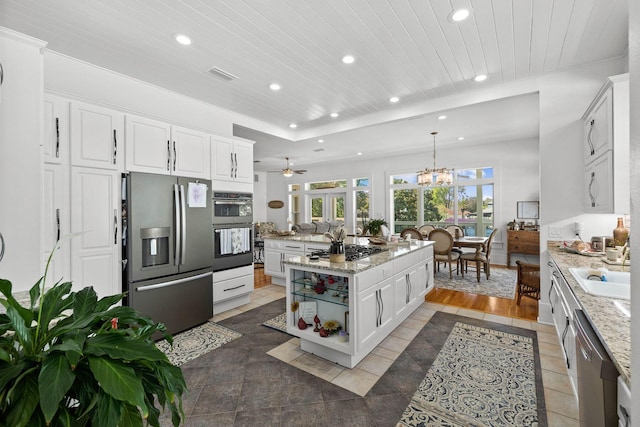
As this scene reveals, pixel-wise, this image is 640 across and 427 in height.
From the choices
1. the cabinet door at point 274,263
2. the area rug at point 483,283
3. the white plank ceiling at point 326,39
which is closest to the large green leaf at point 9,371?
the white plank ceiling at point 326,39

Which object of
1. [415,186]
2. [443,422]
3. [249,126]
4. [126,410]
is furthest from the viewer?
[415,186]

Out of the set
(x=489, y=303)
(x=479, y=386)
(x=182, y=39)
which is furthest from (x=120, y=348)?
(x=489, y=303)

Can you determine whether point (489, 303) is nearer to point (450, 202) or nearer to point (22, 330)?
point (450, 202)

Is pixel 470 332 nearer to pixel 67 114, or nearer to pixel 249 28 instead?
pixel 249 28

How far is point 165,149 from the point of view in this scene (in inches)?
122

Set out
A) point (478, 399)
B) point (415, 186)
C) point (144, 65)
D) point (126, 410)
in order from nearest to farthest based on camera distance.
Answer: point (126, 410) < point (478, 399) < point (144, 65) < point (415, 186)

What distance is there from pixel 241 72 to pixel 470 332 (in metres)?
3.81

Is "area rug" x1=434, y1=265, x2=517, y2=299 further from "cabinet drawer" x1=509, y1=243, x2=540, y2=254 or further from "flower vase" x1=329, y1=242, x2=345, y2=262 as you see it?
"flower vase" x1=329, y1=242, x2=345, y2=262

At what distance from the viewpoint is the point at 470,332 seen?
10.1 ft

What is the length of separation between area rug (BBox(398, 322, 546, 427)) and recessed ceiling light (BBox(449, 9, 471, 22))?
9.50 ft

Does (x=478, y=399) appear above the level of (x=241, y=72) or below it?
below

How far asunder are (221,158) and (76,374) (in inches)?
126

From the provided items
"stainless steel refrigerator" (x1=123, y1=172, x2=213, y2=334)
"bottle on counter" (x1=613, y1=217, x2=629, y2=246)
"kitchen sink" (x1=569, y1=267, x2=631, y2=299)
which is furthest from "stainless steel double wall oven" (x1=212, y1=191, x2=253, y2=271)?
"bottle on counter" (x1=613, y1=217, x2=629, y2=246)

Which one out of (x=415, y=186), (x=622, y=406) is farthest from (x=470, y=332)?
(x=415, y=186)
